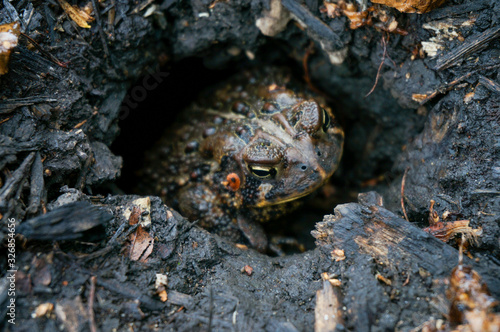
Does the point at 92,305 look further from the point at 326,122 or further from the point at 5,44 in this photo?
the point at 326,122

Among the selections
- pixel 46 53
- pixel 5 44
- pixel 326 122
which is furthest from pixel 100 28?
pixel 326 122

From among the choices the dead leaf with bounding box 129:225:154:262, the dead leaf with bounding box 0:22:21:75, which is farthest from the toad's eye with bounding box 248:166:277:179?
the dead leaf with bounding box 0:22:21:75

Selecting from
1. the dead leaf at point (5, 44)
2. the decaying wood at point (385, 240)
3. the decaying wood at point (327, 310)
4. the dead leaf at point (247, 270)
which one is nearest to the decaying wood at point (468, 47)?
the decaying wood at point (385, 240)

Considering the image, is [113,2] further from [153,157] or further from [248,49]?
[153,157]

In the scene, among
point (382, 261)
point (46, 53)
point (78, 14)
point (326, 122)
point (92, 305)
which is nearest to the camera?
point (92, 305)

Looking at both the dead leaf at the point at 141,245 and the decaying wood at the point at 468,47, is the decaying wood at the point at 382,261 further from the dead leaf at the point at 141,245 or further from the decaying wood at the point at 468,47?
the decaying wood at the point at 468,47

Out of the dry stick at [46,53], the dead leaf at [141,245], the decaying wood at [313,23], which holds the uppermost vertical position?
the dry stick at [46,53]

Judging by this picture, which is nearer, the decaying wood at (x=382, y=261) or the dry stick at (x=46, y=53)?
the decaying wood at (x=382, y=261)
